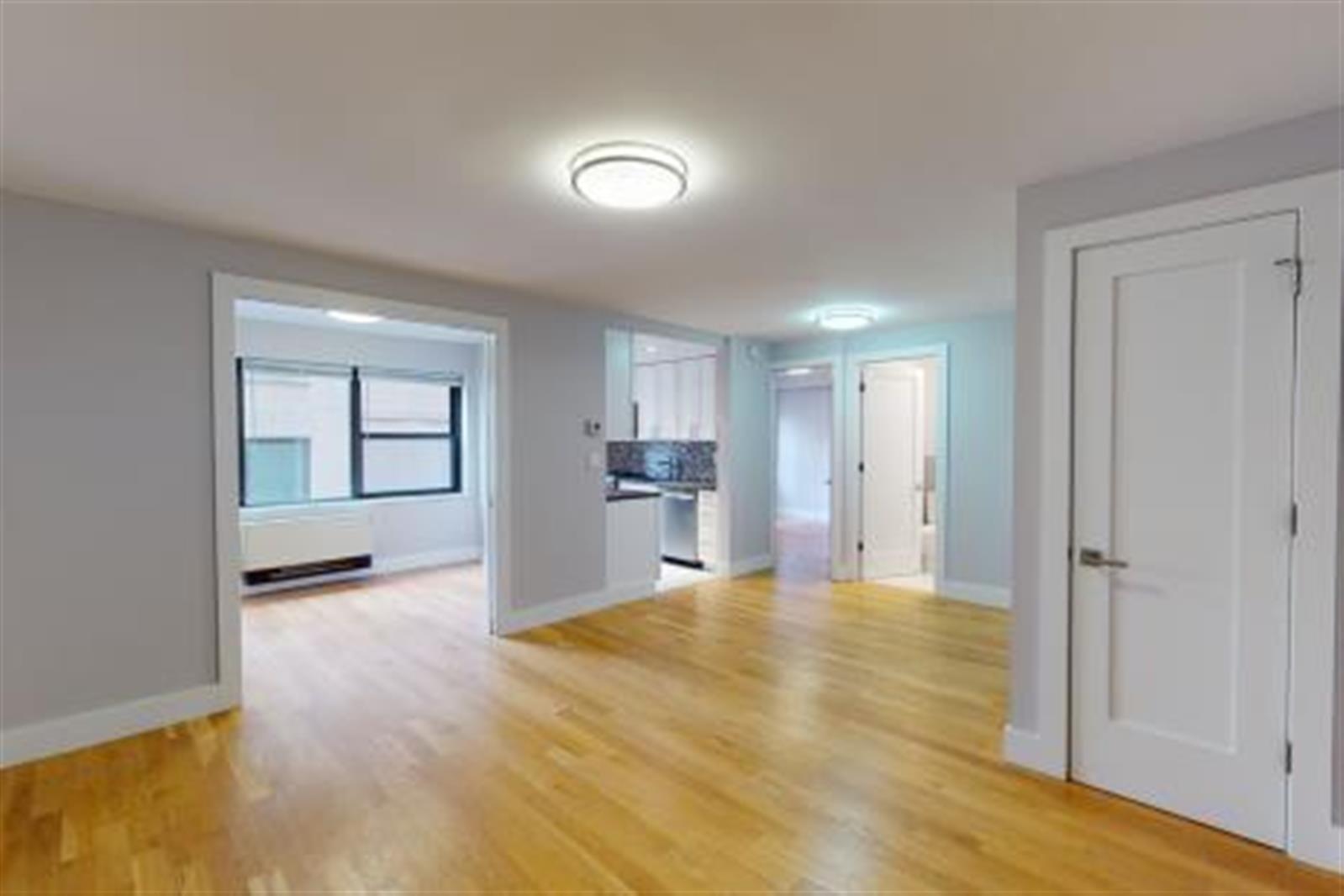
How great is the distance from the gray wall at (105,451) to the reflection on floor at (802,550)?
4770 millimetres

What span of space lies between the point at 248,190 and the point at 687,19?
2.04 meters

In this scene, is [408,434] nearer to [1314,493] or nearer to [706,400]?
[706,400]

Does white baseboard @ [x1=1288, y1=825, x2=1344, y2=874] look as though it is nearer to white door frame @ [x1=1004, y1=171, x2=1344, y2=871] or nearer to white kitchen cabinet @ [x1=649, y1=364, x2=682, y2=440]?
white door frame @ [x1=1004, y1=171, x2=1344, y2=871]

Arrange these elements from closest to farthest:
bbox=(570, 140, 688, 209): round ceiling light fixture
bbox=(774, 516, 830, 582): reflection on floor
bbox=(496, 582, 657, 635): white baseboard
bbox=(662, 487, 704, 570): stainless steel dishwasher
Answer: bbox=(570, 140, 688, 209): round ceiling light fixture → bbox=(496, 582, 657, 635): white baseboard → bbox=(774, 516, 830, 582): reflection on floor → bbox=(662, 487, 704, 570): stainless steel dishwasher

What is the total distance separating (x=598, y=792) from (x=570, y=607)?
2469 millimetres

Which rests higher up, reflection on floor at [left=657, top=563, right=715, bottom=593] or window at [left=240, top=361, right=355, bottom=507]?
window at [left=240, top=361, right=355, bottom=507]

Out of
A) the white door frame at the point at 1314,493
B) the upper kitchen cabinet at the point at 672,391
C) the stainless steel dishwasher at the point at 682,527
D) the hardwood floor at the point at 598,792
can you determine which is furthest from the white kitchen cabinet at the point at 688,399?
the white door frame at the point at 1314,493

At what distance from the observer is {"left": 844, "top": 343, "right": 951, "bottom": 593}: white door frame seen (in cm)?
553

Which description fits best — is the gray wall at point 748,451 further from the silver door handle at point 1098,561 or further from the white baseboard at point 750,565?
the silver door handle at point 1098,561

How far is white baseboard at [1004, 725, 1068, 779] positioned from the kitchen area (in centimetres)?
319

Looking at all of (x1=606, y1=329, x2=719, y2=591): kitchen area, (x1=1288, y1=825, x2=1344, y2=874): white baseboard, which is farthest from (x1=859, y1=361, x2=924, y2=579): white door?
(x1=1288, y1=825, x2=1344, y2=874): white baseboard

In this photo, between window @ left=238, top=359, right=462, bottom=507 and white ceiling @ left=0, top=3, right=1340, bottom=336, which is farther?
window @ left=238, top=359, right=462, bottom=507

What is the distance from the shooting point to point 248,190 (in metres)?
2.64

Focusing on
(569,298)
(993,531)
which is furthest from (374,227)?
(993,531)
